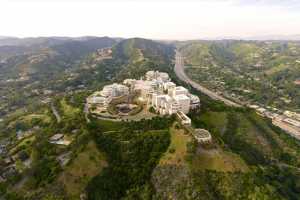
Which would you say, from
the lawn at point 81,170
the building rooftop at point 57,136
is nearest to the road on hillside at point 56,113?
the building rooftop at point 57,136

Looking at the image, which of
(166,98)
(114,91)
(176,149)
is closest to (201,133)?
(176,149)

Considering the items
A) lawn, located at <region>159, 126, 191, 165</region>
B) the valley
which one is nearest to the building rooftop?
the valley

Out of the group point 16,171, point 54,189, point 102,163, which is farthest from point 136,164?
point 16,171

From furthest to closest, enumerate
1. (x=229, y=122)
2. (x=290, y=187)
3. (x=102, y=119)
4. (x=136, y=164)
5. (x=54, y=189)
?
(x=229, y=122) < (x=102, y=119) < (x=290, y=187) < (x=136, y=164) < (x=54, y=189)

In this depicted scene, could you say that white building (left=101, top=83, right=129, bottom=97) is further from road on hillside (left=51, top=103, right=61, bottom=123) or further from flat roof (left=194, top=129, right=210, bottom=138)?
flat roof (left=194, top=129, right=210, bottom=138)

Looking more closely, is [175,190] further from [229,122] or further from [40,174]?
[229,122]

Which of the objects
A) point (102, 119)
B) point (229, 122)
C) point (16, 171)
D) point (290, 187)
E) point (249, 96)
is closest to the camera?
point (16, 171)
